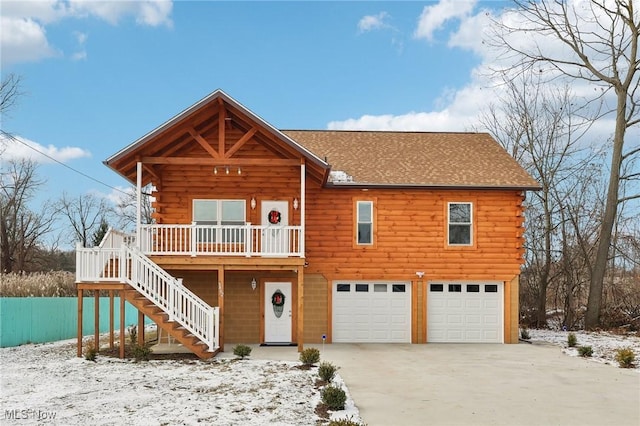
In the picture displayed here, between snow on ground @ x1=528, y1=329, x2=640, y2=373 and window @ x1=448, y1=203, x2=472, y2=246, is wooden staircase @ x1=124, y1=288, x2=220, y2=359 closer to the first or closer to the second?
window @ x1=448, y1=203, x2=472, y2=246

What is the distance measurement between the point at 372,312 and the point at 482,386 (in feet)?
24.8

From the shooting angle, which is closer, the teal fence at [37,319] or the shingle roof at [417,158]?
the teal fence at [37,319]

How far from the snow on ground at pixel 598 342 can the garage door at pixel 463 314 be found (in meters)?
1.97

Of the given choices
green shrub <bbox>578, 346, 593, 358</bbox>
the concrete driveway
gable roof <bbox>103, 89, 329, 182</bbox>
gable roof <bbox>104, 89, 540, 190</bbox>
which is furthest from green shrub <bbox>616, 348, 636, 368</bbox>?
gable roof <bbox>103, 89, 329, 182</bbox>

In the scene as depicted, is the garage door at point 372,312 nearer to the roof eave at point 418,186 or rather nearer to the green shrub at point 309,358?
the roof eave at point 418,186

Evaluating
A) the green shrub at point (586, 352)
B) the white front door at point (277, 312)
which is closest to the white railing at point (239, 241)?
the white front door at point (277, 312)

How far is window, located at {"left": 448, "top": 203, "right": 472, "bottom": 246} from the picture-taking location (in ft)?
65.2

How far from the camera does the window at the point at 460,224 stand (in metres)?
19.9

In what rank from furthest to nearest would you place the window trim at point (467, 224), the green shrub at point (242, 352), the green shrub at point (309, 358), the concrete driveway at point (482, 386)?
the window trim at point (467, 224) < the green shrub at point (242, 352) < the green shrub at point (309, 358) < the concrete driveway at point (482, 386)

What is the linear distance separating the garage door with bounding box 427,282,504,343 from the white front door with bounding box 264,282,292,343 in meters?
4.43

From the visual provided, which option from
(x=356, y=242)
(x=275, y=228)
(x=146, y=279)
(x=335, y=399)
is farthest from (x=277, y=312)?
(x=335, y=399)

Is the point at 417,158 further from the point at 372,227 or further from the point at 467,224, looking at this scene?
the point at 372,227

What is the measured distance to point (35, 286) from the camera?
74.9 ft

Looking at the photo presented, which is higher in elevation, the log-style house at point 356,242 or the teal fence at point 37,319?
the log-style house at point 356,242
